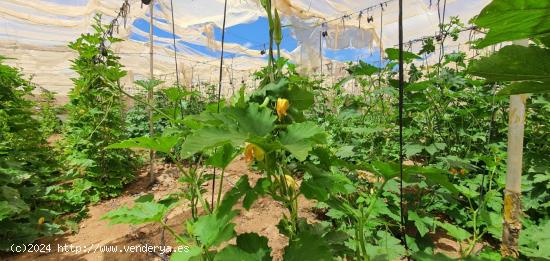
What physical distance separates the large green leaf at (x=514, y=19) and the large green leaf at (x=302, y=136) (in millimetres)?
368

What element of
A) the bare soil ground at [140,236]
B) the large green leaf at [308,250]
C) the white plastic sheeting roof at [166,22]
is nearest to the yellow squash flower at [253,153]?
the large green leaf at [308,250]

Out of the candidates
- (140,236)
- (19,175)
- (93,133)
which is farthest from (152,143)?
(93,133)

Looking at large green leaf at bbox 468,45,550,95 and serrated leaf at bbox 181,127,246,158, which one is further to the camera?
serrated leaf at bbox 181,127,246,158

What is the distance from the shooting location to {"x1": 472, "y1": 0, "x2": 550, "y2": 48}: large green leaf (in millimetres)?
298

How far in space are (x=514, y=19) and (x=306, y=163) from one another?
593 millimetres

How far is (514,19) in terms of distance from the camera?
1.02 ft

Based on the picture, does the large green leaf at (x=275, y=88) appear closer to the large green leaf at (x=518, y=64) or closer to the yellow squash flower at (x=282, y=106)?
the yellow squash flower at (x=282, y=106)

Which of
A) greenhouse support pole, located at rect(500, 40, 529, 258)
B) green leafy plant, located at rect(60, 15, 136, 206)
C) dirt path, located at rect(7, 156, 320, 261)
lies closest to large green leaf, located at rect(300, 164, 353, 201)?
greenhouse support pole, located at rect(500, 40, 529, 258)

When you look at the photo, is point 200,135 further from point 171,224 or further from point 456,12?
point 456,12

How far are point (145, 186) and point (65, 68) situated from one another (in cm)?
998

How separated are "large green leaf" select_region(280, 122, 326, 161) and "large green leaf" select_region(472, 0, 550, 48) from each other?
0.37m

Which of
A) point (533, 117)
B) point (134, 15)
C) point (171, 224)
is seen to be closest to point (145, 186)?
point (171, 224)

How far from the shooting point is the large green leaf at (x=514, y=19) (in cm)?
30

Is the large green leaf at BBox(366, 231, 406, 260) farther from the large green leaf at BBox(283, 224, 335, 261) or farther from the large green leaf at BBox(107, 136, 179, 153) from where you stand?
the large green leaf at BBox(107, 136, 179, 153)
